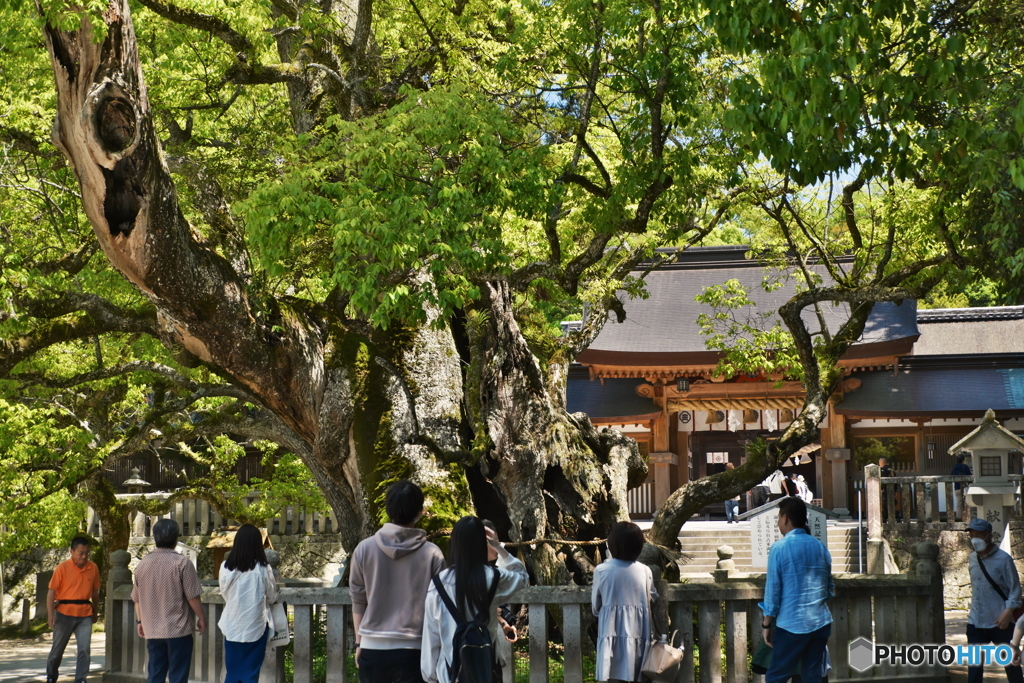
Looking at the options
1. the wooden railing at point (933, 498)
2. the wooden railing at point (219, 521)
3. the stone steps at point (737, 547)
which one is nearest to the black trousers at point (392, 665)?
the stone steps at point (737, 547)

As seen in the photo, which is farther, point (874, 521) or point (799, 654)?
point (874, 521)

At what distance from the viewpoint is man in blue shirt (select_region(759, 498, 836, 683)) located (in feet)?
20.3

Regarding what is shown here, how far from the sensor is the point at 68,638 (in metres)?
9.23

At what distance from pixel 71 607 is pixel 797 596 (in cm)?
680

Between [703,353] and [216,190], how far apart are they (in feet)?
46.1

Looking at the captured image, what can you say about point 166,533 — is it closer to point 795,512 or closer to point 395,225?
point 395,225

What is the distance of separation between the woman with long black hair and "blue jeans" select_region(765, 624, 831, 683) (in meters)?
2.22

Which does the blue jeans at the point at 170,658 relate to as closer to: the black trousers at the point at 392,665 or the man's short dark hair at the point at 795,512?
the black trousers at the point at 392,665

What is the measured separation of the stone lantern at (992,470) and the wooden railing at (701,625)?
10.1 meters

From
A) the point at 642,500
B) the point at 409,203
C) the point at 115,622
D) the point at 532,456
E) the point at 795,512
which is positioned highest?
the point at 409,203

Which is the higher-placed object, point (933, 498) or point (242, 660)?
point (933, 498)

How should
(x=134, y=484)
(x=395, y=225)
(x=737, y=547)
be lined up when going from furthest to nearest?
(x=737, y=547), (x=134, y=484), (x=395, y=225)

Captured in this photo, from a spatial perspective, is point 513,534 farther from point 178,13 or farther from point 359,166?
point 178,13

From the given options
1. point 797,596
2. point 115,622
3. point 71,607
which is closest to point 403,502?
point 797,596
